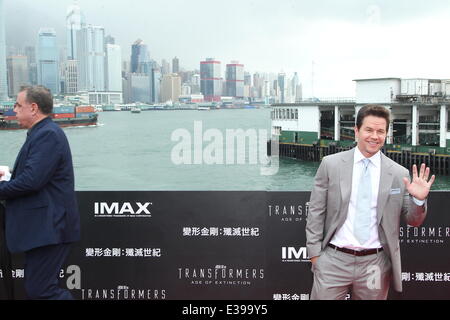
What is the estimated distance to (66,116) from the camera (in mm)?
4309

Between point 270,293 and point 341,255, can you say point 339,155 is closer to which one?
point 341,255

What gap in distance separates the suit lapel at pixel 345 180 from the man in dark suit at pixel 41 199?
1219 millimetres

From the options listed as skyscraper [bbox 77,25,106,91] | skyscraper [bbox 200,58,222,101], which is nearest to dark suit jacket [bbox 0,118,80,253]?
skyscraper [bbox 77,25,106,91]

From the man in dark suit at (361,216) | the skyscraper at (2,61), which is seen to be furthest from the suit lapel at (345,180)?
the skyscraper at (2,61)

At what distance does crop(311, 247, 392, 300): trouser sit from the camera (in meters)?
2.32

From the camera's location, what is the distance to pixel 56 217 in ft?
8.21

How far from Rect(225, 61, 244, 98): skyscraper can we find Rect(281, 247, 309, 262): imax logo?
1.57 m

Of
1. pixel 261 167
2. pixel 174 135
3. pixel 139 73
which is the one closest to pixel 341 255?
pixel 261 167

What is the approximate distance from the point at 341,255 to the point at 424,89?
2.39 meters

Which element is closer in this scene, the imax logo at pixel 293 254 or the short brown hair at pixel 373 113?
the short brown hair at pixel 373 113

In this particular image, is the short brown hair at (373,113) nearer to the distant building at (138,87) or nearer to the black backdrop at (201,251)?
the black backdrop at (201,251)

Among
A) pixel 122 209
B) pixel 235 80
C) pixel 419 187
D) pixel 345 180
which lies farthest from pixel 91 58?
pixel 419 187

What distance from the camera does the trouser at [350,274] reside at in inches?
91.4

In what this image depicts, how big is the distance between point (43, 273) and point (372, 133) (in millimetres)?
1560
